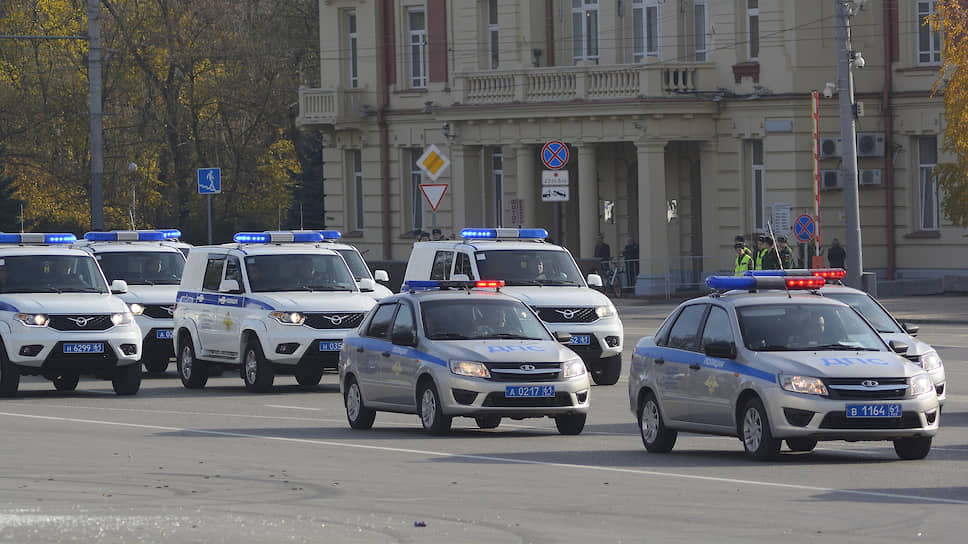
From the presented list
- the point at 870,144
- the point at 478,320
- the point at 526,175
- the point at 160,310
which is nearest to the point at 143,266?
the point at 160,310

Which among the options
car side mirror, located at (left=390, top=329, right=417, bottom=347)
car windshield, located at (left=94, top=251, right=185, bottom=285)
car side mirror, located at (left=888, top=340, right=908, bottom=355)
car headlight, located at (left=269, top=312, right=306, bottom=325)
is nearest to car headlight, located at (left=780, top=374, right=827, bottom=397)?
car side mirror, located at (left=888, top=340, right=908, bottom=355)

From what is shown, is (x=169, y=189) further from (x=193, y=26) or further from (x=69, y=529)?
(x=69, y=529)

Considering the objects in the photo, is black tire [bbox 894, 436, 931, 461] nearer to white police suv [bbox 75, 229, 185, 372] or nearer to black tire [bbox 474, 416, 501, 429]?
black tire [bbox 474, 416, 501, 429]

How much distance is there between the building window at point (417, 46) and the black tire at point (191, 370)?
101 ft

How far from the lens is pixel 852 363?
15594mm

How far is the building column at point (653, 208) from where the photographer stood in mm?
48844

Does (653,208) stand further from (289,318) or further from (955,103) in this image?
(289,318)

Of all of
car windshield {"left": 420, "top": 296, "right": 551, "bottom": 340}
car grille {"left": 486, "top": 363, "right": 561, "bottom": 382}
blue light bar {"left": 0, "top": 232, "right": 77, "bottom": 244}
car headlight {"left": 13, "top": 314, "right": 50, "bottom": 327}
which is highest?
blue light bar {"left": 0, "top": 232, "right": 77, "bottom": 244}

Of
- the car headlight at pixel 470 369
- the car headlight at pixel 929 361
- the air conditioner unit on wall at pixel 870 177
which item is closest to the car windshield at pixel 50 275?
the car headlight at pixel 470 369

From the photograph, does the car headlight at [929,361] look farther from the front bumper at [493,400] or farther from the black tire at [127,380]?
the black tire at [127,380]

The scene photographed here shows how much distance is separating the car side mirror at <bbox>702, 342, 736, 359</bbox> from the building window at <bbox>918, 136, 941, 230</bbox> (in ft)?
105

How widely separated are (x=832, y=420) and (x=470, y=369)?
13.6 feet

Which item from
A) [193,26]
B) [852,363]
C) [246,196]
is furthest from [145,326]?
[246,196]

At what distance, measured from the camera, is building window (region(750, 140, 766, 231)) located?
48.3 meters
